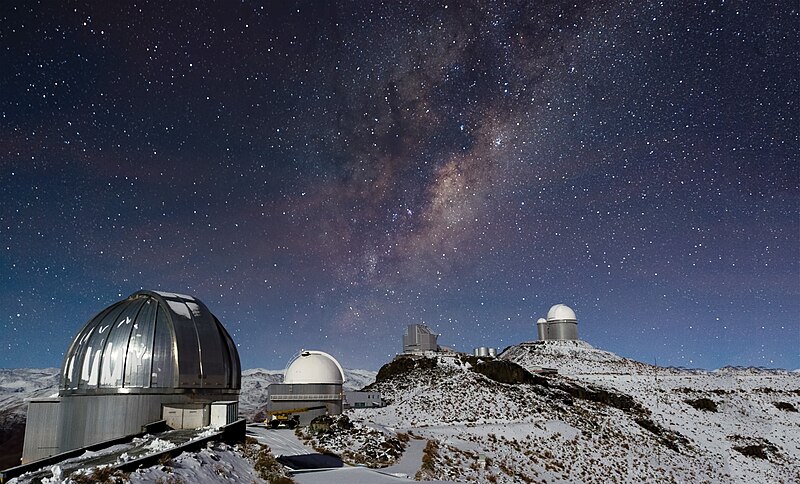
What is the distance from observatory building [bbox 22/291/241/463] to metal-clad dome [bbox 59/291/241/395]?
25 millimetres

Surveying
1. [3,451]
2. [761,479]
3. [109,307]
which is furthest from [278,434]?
[3,451]

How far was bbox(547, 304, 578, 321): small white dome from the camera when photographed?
77.1 metres

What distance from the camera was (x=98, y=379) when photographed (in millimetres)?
13250

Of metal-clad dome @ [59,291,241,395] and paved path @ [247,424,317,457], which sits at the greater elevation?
metal-clad dome @ [59,291,241,395]

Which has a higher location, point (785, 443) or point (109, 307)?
point (109, 307)

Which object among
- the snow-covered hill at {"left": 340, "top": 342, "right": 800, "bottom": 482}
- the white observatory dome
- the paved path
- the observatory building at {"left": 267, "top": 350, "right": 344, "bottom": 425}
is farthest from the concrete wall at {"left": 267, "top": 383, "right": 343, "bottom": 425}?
the paved path

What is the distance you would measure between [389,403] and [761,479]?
27.8 metres

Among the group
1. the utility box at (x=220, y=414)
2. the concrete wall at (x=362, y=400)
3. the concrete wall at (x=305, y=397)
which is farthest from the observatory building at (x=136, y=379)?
the concrete wall at (x=362, y=400)

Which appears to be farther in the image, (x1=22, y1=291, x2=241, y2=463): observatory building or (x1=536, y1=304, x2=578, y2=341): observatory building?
(x1=536, y1=304, x2=578, y2=341): observatory building

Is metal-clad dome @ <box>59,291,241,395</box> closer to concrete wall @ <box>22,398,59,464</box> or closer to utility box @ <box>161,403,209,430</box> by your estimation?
utility box @ <box>161,403,209,430</box>

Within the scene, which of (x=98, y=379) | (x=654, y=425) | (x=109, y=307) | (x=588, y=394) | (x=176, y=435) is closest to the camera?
(x=176, y=435)

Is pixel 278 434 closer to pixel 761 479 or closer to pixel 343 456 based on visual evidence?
pixel 343 456

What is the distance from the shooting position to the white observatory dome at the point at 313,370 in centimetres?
3372

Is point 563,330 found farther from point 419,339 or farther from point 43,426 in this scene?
point 43,426
